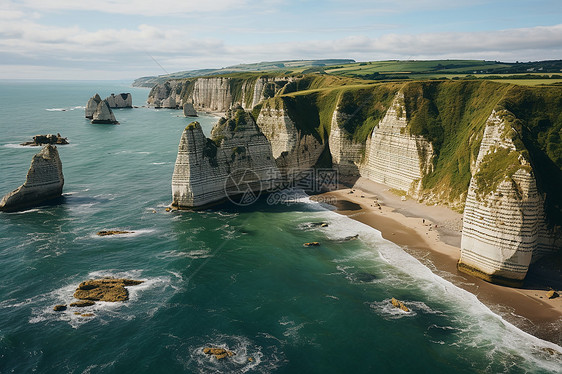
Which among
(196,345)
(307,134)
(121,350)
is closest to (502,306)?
(196,345)

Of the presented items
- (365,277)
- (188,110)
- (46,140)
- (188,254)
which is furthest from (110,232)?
(188,110)

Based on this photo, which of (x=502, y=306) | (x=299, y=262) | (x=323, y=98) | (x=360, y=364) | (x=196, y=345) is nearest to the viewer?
(x=360, y=364)

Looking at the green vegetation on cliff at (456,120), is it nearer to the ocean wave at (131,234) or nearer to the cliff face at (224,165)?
the cliff face at (224,165)

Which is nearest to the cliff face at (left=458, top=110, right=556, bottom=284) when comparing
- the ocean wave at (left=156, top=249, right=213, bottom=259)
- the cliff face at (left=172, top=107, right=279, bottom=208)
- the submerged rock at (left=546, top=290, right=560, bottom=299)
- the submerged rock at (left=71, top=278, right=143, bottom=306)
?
the submerged rock at (left=546, top=290, right=560, bottom=299)

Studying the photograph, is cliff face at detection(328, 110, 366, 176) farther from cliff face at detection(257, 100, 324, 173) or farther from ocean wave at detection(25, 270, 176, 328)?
ocean wave at detection(25, 270, 176, 328)

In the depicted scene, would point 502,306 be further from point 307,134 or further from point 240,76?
point 240,76

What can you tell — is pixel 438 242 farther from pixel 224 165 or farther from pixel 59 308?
pixel 59 308
